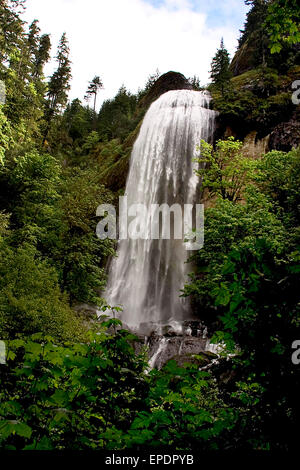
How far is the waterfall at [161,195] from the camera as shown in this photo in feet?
68.0

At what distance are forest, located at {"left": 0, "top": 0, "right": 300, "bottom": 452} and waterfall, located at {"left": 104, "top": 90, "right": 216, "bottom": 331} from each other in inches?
57.4

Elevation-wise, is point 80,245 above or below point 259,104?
below

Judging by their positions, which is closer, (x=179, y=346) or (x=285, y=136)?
(x=179, y=346)

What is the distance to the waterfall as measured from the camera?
68.0 feet

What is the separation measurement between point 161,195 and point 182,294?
10844 mm

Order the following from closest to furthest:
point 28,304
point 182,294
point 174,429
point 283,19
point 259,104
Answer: point 174,429 < point 283,19 < point 28,304 < point 182,294 < point 259,104

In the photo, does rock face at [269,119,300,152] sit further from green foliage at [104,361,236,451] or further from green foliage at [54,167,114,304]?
green foliage at [104,361,236,451]

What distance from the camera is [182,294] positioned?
52.5 feet

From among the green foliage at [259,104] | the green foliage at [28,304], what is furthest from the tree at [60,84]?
the green foliage at [28,304]

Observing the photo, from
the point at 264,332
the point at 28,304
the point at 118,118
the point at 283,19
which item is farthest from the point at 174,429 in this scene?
the point at 118,118

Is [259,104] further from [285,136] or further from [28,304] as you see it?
[28,304]

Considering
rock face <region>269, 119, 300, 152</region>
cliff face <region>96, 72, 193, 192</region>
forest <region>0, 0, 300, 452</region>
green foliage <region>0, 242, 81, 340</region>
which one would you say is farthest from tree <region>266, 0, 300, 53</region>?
cliff face <region>96, 72, 193, 192</region>

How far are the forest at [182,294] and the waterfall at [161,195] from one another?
1.46 metres
